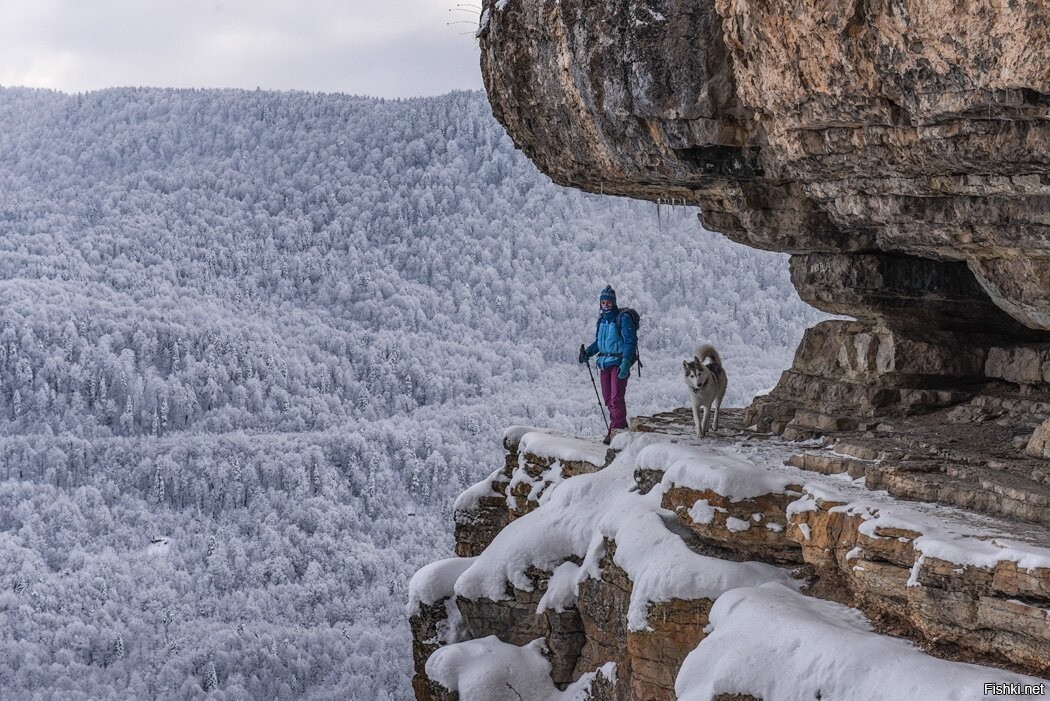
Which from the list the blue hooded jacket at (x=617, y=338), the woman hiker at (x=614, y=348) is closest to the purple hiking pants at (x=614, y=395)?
the woman hiker at (x=614, y=348)

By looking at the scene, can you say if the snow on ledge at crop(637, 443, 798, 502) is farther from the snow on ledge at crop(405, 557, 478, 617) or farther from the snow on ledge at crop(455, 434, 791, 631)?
the snow on ledge at crop(405, 557, 478, 617)

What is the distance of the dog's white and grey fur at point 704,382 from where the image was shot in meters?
13.6

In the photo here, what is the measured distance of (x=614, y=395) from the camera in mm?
15383

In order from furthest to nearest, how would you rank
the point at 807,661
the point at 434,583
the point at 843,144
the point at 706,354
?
the point at 434,583, the point at 706,354, the point at 843,144, the point at 807,661

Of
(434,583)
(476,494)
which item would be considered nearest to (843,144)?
(434,583)

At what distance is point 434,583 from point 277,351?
196ft

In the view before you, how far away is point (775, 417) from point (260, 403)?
60057 millimetres

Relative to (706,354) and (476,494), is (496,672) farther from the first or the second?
(706,354)

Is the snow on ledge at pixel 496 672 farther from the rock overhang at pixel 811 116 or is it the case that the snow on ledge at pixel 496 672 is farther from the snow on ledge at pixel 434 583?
the rock overhang at pixel 811 116

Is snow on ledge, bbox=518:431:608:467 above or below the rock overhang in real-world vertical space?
below

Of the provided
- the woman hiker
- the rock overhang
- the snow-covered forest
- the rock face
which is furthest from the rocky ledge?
the snow-covered forest

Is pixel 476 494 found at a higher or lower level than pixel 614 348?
lower

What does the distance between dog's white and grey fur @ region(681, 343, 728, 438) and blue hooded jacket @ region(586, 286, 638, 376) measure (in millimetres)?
1157

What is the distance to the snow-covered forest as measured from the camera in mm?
46344
